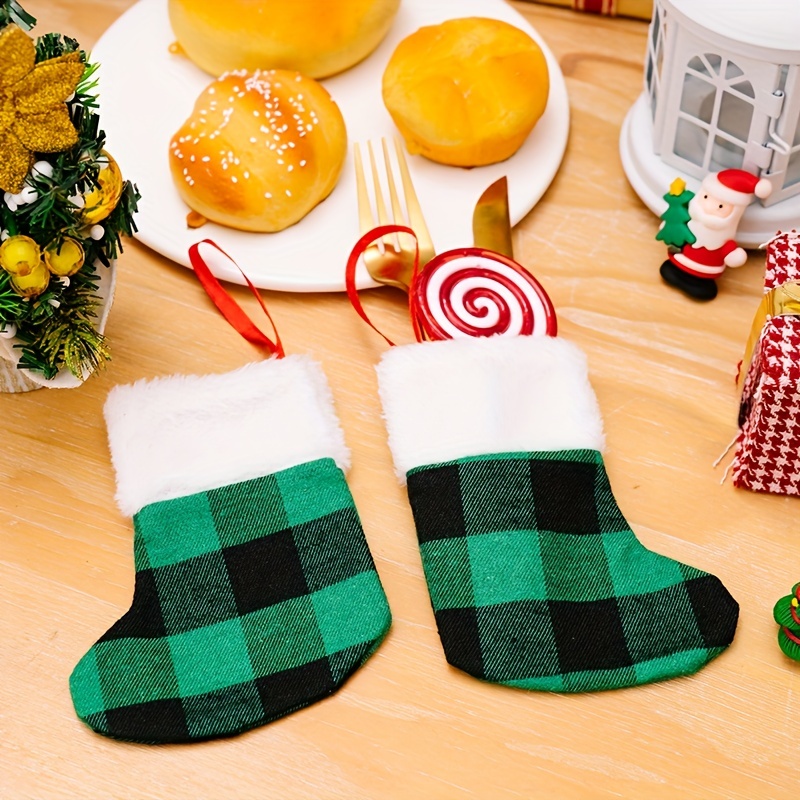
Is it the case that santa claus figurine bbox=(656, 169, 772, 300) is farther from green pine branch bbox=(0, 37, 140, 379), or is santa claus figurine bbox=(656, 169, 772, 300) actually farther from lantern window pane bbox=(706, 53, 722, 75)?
green pine branch bbox=(0, 37, 140, 379)

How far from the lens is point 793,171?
33.1 inches

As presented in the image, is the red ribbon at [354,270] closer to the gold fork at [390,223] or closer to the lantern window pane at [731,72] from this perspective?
the gold fork at [390,223]

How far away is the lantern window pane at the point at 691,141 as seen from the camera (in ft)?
2.82

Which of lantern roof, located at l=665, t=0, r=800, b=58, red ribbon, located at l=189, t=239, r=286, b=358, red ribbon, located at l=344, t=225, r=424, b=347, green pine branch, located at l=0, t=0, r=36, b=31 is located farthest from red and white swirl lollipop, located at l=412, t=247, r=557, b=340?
green pine branch, located at l=0, t=0, r=36, b=31

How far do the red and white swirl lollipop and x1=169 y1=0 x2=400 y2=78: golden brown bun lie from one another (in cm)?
27

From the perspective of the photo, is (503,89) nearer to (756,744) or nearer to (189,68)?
(189,68)

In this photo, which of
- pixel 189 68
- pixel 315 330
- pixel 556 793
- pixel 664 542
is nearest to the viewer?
pixel 556 793

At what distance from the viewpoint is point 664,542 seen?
73cm

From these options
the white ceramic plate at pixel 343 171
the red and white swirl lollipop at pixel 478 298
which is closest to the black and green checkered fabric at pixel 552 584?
the red and white swirl lollipop at pixel 478 298

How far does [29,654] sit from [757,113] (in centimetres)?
65

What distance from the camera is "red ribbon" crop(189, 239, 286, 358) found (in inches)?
32.4

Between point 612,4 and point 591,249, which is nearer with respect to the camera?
point 591,249

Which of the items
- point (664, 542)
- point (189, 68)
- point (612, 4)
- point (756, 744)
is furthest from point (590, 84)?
point (756, 744)

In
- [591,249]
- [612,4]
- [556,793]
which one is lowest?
[556,793]
